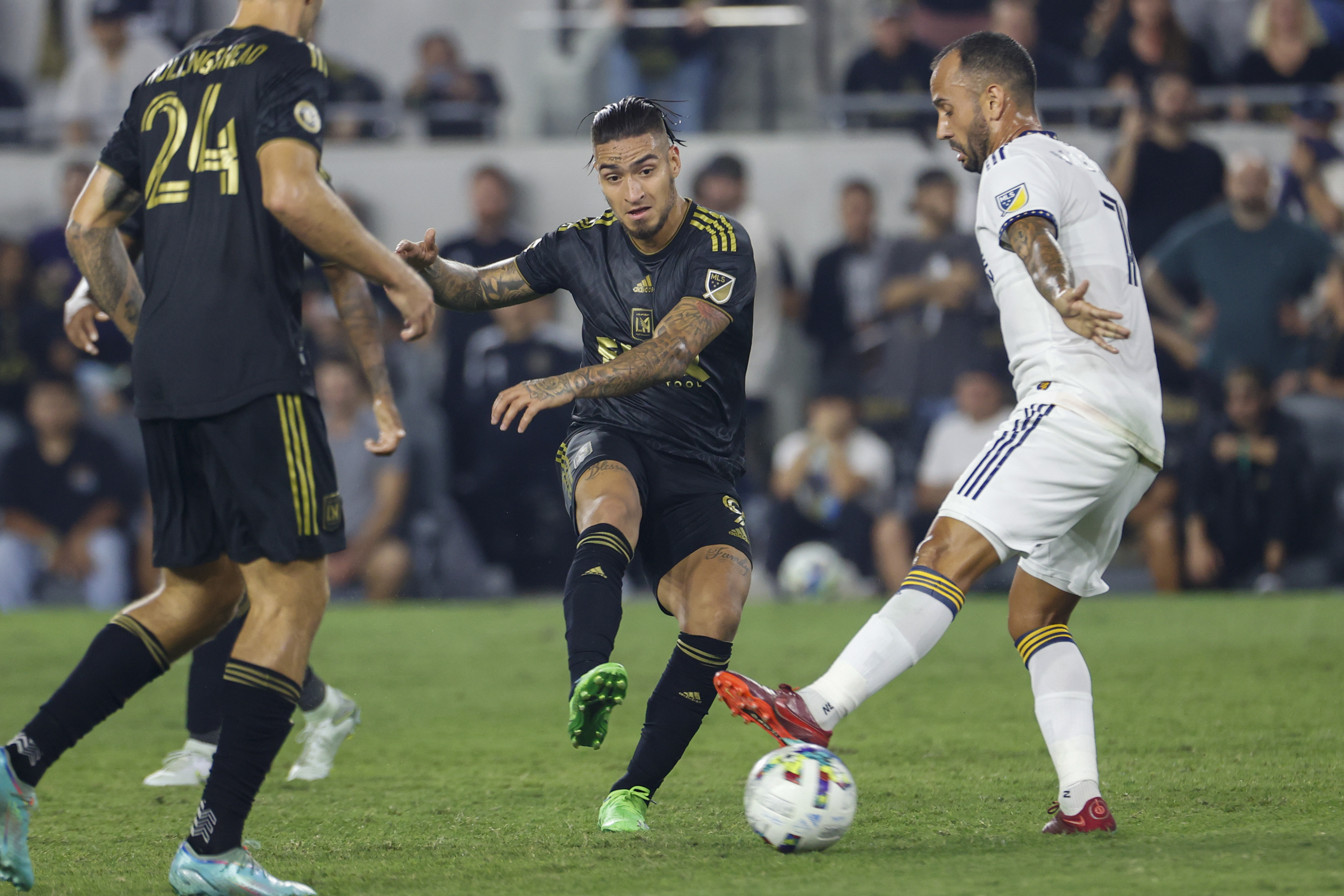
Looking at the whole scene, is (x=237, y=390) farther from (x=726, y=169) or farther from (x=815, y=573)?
(x=726, y=169)

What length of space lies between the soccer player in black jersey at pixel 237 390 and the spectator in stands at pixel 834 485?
791 centimetres

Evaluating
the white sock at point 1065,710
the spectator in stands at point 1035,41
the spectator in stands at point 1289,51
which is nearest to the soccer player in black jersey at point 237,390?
the white sock at point 1065,710

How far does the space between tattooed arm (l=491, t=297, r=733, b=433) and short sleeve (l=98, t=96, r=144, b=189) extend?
1.12 metres

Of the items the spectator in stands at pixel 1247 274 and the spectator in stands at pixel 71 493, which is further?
the spectator in stands at pixel 71 493

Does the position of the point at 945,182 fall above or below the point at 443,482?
above

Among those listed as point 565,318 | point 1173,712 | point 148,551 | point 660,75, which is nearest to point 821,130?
point 660,75

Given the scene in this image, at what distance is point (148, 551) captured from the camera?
11672mm

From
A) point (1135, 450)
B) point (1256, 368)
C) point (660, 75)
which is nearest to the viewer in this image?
point (1135, 450)

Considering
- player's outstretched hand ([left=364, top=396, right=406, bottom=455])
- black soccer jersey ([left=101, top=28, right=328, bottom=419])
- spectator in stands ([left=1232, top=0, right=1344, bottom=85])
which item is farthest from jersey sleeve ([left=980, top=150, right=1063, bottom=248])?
spectator in stands ([left=1232, top=0, right=1344, bottom=85])

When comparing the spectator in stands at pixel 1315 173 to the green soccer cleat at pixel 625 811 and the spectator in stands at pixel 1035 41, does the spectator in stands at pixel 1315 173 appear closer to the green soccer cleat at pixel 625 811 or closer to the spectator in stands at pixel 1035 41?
the spectator in stands at pixel 1035 41

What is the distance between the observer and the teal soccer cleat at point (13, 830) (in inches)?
138

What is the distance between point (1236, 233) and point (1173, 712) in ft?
20.1

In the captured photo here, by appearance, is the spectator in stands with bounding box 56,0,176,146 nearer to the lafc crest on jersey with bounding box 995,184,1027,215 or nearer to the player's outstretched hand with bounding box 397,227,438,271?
the player's outstretched hand with bounding box 397,227,438,271

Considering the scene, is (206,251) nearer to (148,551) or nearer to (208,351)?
(208,351)
